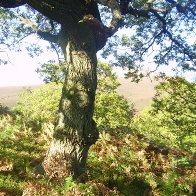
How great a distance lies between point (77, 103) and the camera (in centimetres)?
834

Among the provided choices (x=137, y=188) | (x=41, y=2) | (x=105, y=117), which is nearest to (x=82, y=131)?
(x=137, y=188)

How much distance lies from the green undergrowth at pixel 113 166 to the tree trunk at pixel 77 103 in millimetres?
721

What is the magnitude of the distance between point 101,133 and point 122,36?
16.2 feet

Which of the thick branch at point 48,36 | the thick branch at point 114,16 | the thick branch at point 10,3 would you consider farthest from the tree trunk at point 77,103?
the thick branch at point 10,3

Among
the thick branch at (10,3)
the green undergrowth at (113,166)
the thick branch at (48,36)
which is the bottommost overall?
the green undergrowth at (113,166)

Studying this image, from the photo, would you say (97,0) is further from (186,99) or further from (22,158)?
(186,99)

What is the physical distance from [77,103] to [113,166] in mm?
3325

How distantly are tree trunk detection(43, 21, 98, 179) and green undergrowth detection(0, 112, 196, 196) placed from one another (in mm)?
721

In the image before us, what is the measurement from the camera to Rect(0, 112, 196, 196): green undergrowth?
328 inches

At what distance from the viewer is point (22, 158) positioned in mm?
10070

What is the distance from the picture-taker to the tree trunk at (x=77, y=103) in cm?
830

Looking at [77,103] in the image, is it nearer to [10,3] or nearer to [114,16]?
[114,16]

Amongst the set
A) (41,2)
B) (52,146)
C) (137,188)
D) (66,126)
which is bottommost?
(137,188)

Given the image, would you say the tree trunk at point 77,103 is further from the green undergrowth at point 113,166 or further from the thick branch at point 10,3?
the thick branch at point 10,3
